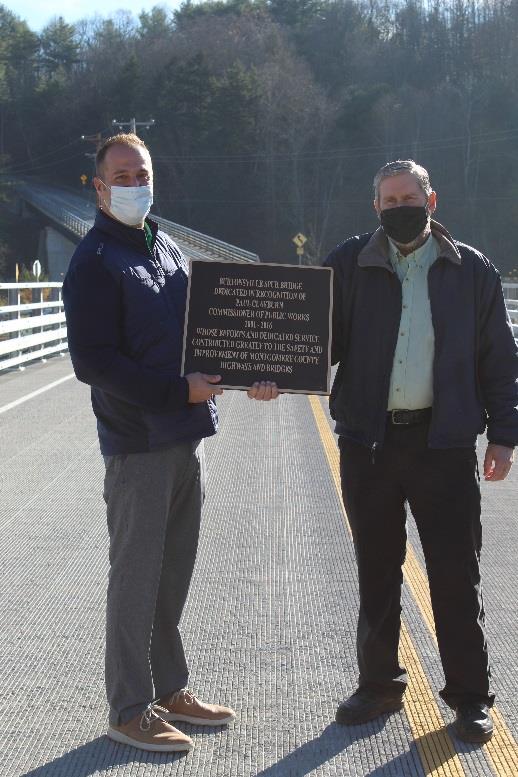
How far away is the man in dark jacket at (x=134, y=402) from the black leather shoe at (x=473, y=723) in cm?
98

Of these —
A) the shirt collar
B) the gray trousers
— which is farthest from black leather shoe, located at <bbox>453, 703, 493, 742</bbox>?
the shirt collar

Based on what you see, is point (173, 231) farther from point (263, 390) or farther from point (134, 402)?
point (134, 402)

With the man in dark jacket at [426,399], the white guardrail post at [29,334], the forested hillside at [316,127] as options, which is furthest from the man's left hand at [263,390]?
the forested hillside at [316,127]

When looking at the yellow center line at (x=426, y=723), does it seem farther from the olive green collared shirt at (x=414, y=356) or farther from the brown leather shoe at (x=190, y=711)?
the olive green collared shirt at (x=414, y=356)

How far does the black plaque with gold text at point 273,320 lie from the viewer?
189 inches

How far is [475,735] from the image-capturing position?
4633 millimetres

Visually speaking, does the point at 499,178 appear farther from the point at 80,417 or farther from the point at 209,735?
the point at 209,735

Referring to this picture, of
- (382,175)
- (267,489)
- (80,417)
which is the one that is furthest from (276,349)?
(80,417)

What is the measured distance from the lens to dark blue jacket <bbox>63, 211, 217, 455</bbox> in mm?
4414

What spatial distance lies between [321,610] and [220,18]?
114 metres

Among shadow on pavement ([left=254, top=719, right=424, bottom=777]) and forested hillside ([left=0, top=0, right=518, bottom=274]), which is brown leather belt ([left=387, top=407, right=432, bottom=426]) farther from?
forested hillside ([left=0, top=0, right=518, bottom=274])

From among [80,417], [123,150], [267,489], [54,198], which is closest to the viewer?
[123,150]

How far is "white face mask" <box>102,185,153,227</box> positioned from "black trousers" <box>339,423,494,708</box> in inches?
46.9

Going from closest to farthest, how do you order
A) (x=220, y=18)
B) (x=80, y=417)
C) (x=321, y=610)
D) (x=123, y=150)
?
1. (x=123, y=150)
2. (x=321, y=610)
3. (x=80, y=417)
4. (x=220, y=18)
